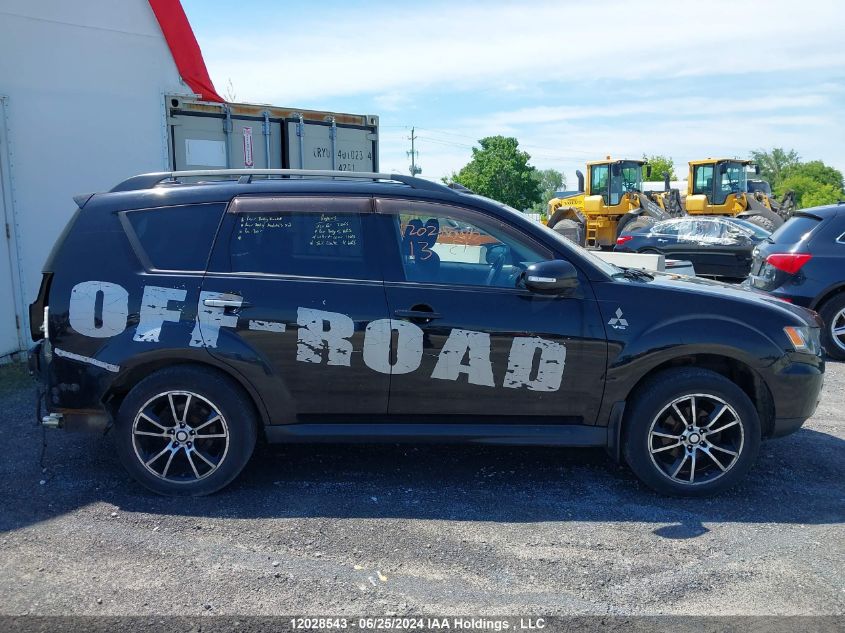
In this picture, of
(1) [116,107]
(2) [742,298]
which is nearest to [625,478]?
(2) [742,298]

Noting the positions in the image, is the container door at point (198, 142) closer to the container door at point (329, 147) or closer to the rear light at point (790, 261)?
the container door at point (329, 147)

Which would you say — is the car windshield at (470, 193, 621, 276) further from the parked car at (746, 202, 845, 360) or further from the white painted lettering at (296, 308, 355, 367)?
the parked car at (746, 202, 845, 360)

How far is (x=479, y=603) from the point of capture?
334cm

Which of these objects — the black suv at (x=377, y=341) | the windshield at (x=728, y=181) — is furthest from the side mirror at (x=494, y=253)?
the windshield at (x=728, y=181)

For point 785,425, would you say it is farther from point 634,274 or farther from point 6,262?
point 6,262

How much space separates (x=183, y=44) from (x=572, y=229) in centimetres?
1456

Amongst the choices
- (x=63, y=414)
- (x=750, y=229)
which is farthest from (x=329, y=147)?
(x=750, y=229)

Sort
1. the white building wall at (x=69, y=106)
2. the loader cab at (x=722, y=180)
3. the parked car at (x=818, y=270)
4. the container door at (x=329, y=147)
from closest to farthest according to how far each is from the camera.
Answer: the white building wall at (x=69, y=106), the parked car at (x=818, y=270), the container door at (x=329, y=147), the loader cab at (x=722, y=180)

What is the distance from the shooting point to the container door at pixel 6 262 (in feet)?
25.0

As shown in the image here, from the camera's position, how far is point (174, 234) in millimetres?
4480

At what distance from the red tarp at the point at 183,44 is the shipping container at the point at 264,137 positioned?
1.54 ft

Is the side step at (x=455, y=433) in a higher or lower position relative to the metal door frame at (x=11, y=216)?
lower

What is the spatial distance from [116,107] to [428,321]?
19.5ft

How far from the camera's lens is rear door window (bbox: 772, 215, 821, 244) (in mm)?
8438
